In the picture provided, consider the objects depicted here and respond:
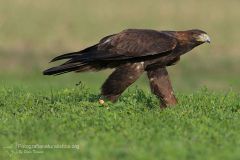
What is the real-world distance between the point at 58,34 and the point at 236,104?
78.1 feet

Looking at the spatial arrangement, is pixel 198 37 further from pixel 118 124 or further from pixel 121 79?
pixel 118 124

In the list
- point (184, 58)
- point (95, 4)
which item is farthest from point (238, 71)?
point (95, 4)

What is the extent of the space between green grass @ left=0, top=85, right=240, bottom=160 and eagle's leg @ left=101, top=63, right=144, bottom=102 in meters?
0.20

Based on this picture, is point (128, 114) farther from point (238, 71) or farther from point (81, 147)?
point (238, 71)

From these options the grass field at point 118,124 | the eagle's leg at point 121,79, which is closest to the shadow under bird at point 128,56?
the eagle's leg at point 121,79

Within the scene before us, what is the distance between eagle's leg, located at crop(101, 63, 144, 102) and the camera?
11867mm

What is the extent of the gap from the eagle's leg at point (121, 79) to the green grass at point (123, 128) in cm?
20

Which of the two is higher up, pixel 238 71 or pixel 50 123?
pixel 50 123

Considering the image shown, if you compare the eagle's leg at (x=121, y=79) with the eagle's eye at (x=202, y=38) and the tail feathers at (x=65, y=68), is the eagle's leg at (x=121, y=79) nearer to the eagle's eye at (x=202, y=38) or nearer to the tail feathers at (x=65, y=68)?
the tail feathers at (x=65, y=68)

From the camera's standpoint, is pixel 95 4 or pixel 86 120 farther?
pixel 95 4

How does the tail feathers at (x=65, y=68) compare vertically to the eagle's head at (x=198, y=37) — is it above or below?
below

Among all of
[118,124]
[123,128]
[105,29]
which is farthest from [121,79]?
[105,29]

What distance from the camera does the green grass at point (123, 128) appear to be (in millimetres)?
7930

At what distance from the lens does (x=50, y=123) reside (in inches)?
378
